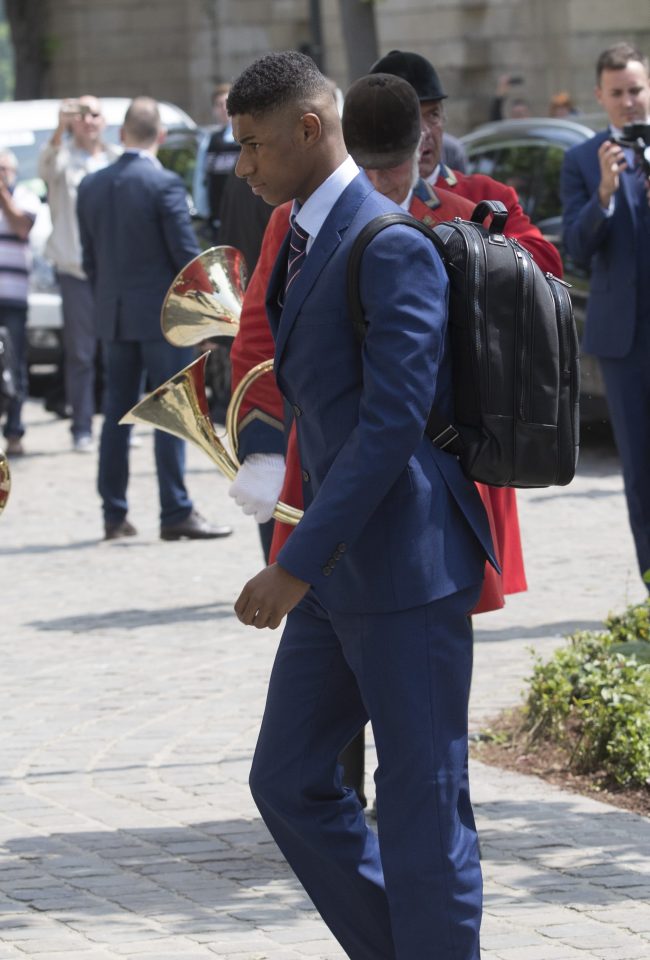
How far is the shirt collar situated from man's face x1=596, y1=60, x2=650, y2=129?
13.1 feet

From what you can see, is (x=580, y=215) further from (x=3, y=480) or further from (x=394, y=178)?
(x=3, y=480)

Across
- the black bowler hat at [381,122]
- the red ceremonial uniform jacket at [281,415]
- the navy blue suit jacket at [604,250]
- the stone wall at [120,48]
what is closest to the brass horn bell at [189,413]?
the red ceremonial uniform jacket at [281,415]

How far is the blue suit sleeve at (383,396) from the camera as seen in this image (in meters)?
3.38

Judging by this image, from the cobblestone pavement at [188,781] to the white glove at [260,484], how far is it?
3.29 ft

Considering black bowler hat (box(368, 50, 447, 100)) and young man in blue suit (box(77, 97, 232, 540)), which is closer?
black bowler hat (box(368, 50, 447, 100))

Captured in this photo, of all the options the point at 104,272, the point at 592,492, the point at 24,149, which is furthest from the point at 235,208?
the point at 24,149

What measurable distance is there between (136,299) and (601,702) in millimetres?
5266

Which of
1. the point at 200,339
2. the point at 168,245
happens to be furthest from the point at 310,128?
the point at 168,245

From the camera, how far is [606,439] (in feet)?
43.4

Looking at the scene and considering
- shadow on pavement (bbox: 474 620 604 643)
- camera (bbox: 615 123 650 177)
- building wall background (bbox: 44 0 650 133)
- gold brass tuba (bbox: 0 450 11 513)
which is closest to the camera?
gold brass tuba (bbox: 0 450 11 513)

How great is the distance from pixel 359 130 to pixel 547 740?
217cm

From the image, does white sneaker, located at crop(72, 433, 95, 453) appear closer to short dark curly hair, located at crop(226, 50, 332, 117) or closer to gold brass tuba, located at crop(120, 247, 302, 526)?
gold brass tuba, located at crop(120, 247, 302, 526)

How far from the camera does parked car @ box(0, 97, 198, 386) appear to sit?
15.9m

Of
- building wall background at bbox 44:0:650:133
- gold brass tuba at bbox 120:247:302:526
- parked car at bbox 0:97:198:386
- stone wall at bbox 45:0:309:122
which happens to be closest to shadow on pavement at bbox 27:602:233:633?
gold brass tuba at bbox 120:247:302:526
